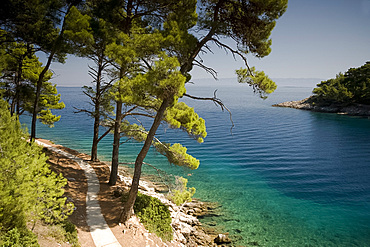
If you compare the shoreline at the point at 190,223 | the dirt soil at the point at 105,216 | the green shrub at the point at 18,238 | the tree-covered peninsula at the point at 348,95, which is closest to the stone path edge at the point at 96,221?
the dirt soil at the point at 105,216

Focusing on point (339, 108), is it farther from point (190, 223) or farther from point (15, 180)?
point (15, 180)

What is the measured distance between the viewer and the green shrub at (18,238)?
5035mm

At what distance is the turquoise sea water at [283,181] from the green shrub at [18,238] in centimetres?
687

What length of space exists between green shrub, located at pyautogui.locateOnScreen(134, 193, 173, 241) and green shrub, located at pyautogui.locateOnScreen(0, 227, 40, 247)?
4398 mm

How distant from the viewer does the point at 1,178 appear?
4922 mm

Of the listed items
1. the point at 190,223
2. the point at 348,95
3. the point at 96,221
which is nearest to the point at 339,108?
the point at 348,95

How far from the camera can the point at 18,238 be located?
5.25 m

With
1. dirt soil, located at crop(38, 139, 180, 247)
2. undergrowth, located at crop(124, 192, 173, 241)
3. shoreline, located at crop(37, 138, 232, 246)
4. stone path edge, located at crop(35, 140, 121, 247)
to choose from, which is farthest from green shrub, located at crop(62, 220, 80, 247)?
shoreline, located at crop(37, 138, 232, 246)

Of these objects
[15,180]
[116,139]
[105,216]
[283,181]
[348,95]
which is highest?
[348,95]

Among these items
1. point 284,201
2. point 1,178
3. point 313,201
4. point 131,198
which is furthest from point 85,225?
point 313,201

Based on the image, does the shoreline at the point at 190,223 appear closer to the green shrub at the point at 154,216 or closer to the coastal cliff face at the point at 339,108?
the green shrub at the point at 154,216

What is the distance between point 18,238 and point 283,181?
60.4ft

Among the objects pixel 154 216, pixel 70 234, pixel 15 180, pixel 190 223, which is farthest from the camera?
pixel 190 223

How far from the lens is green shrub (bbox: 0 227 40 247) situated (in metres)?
5.04
